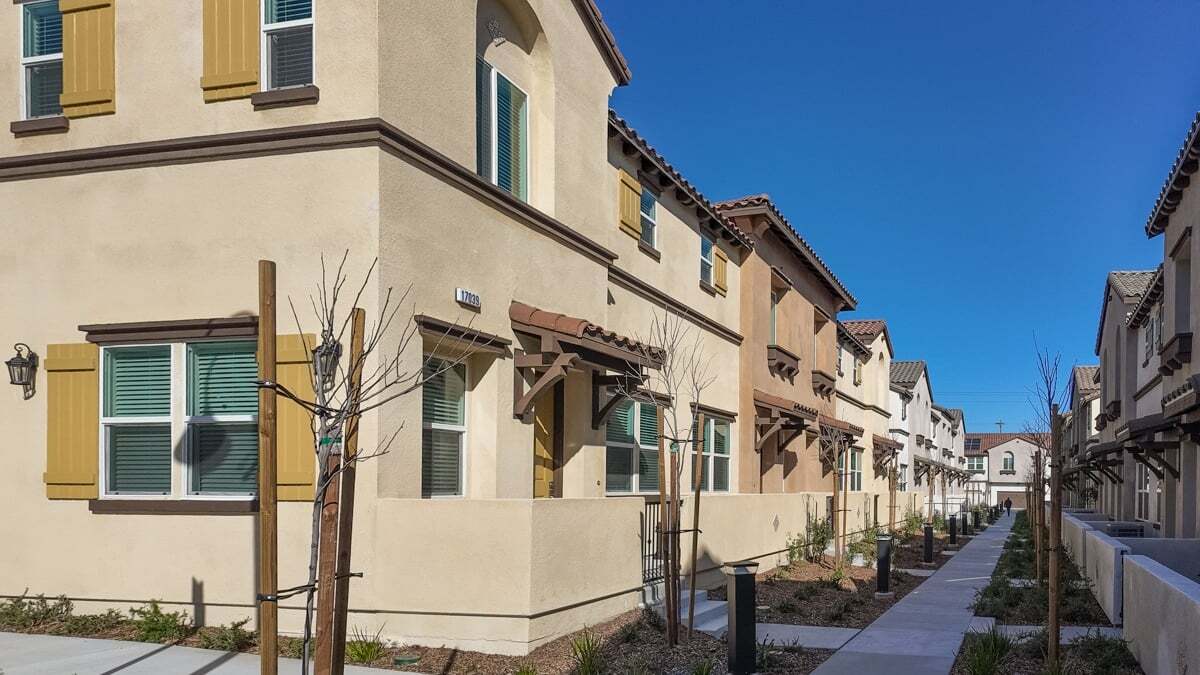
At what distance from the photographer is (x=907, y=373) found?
54.8 metres

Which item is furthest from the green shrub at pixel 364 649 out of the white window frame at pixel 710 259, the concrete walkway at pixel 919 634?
the white window frame at pixel 710 259

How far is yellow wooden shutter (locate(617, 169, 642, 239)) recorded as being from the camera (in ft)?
54.5

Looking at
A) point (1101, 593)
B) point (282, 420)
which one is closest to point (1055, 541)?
point (1101, 593)

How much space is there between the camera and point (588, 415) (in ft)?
48.1

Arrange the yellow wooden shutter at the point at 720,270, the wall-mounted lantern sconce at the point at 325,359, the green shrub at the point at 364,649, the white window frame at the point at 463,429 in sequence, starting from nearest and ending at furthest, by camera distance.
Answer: the wall-mounted lantern sconce at the point at 325,359 → the green shrub at the point at 364,649 → the white window frame at the point at 463,429 → the yellow wooden shutter at the point at 720,270

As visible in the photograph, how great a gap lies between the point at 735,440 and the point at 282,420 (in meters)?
13.5

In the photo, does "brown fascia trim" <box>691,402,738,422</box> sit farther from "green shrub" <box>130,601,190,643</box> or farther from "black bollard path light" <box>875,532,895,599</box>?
"green shrub" <box>130,601,190,643</box>

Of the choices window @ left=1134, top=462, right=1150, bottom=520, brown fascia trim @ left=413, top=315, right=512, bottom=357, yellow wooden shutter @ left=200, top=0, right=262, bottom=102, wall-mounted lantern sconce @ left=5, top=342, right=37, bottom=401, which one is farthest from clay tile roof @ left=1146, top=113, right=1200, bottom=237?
wall-mounted lantern sconce @ left=5, top=342, right=37, bottom=401

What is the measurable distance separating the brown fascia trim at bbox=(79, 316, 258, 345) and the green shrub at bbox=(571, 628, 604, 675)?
13.7 feet

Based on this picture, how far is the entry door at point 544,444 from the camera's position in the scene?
13.5 meters

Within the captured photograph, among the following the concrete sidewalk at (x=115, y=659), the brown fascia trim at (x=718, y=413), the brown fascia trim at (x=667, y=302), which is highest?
the brown fascia trim at (x=667, y=302)

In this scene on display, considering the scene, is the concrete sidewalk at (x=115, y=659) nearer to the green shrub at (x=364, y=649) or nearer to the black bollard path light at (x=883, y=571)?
the green shrub at (x=364, y=649)

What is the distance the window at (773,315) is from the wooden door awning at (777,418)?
136cm

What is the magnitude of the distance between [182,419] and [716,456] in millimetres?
12487
